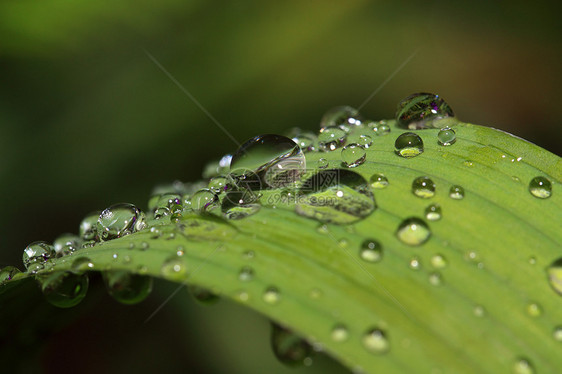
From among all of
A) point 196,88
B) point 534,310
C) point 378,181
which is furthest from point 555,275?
point 196,88

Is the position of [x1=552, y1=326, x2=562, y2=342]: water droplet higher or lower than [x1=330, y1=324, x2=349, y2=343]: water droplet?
lower

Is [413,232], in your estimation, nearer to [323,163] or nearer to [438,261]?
[438,261]

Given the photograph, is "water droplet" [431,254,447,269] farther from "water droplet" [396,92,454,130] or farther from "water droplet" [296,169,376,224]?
"water droplet" [396,92,454,130]

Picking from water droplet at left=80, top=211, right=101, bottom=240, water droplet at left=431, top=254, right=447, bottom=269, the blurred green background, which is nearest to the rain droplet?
water droplet at left=431, top=254, right=447, bottom=269

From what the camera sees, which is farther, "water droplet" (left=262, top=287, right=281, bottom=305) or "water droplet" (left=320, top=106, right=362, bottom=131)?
"water droplet" (left=320, top=106, right=362, bottom=131)

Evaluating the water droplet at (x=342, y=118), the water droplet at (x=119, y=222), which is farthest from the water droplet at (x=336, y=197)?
the water droplet at (x=342, y=118)

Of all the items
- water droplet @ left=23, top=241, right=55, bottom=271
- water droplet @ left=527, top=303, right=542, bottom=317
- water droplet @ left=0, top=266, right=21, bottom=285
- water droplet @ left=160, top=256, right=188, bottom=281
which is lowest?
water droplet @ left=527, top=303, right=542, bottom=317

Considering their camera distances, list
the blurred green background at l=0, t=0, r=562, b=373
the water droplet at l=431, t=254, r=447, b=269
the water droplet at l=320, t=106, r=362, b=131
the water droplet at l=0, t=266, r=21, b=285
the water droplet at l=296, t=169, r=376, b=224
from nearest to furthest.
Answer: the water droplet at l=431, t=254, r=447, b=269, the water droplet at l=296, t=169, r=376, b=224, the water droplet at l=0, t=266, r=21, b=285, the water droplet at l=320, t=106, r=362, b=131, the blurred green background at l=0, t=0, r=562, b=373

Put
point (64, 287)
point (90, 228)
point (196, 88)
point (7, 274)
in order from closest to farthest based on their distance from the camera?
1. point (64, 287)
2. point (7, 274)
3. point (90, 228)
4. point (196, 88)
